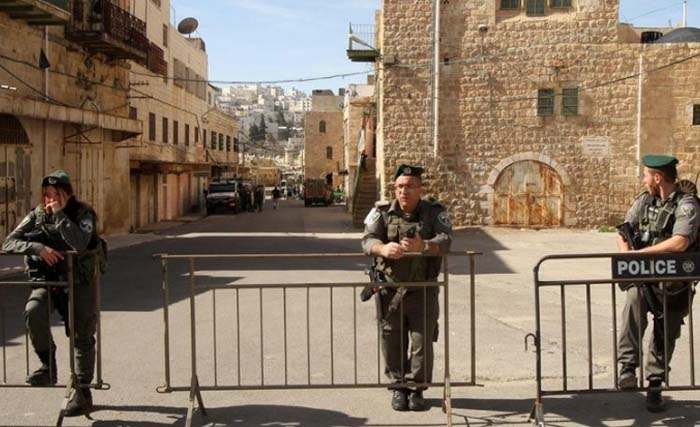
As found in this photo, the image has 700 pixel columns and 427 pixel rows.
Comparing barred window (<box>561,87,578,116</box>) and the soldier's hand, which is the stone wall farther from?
the soldier's hand

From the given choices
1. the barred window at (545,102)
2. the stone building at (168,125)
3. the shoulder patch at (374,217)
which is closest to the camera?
the shoulder patch at (374,217)

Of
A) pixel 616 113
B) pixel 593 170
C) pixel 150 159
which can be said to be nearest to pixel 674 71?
pixel 616 113

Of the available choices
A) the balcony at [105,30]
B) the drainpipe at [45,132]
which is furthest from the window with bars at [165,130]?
the drainpipe at [45,132]

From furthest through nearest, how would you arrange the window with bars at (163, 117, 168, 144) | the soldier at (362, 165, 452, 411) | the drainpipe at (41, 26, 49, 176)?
the window with bars at (163, 117, 168, 144) → the drainpipe at (41, 26, 49, 176) → the soldier at (362, 165, 452, 411)

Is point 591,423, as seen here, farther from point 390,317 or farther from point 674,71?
point 674,71

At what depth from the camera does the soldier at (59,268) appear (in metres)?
5.51

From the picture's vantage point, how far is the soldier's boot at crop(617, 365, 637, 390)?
5.56 metres

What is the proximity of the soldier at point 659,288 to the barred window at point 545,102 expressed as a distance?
65.1ft

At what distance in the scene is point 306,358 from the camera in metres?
7.31

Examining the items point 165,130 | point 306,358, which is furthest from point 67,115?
point 165,130

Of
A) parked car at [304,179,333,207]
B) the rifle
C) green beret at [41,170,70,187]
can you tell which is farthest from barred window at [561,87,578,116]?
parked car at [304,179,333,207]

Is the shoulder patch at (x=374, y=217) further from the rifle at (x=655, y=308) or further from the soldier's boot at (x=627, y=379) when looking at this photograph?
the soldier's boot at (x=627, y=379)

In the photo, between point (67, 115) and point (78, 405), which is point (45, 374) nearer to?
point (78, 405)

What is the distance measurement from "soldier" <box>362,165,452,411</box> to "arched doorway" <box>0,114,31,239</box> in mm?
14667
